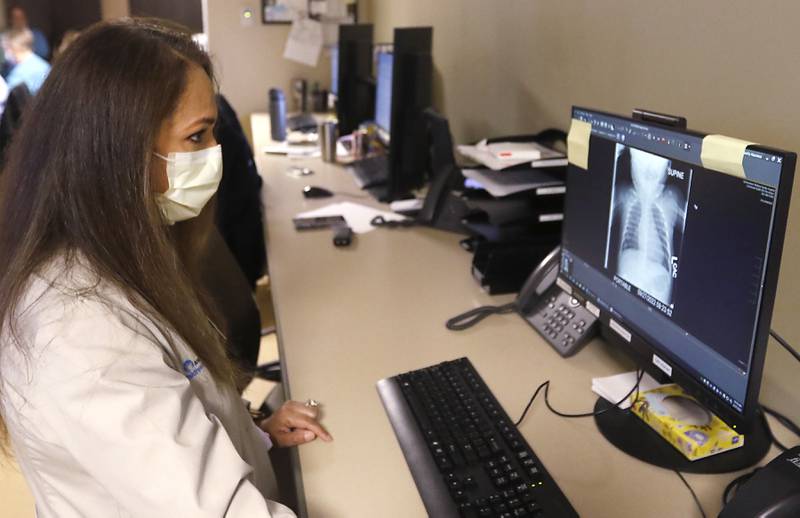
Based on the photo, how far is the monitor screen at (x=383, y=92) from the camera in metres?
2.67

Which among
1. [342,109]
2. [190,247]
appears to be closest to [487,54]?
[342,109]

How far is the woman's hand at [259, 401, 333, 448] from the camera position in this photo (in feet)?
3.31

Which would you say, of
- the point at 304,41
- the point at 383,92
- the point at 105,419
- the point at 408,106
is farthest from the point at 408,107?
the point at 304,41

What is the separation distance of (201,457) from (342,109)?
2.58m

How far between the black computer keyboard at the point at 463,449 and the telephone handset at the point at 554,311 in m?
0.21

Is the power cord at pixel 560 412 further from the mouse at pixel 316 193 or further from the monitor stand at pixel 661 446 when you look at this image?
the mouse at pixel 316 193

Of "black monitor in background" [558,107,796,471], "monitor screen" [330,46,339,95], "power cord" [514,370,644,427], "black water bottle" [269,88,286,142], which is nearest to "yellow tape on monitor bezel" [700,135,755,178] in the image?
"black monitor in background" [558,107,796,471]

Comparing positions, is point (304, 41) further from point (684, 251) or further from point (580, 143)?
point (684, 251)

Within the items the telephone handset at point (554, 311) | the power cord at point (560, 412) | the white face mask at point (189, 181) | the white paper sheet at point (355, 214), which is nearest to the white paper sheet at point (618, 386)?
the power cord at point (560, 412)

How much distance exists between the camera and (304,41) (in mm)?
4047

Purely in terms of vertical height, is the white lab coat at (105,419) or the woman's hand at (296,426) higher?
the white lab coat at (105,419)

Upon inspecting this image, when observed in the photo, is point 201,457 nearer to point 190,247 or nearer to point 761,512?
point 190,247

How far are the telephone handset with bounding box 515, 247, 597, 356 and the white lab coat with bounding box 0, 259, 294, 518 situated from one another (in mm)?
663

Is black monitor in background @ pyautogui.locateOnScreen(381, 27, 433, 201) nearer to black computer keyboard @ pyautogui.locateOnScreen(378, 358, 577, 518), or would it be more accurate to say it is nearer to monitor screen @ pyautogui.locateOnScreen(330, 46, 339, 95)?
monitor screen @ pyautogui.locateOnScreen(330, 46, 339, 95)
